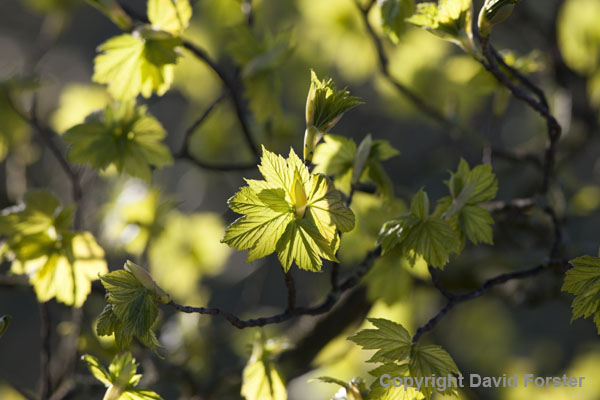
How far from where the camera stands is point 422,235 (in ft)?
2.05

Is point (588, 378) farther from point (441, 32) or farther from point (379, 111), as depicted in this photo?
point (441, 32)

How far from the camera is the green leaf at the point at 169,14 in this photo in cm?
76

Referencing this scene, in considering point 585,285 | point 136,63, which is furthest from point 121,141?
point 585,285

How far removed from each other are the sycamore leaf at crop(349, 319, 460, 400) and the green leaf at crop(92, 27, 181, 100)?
0.47m

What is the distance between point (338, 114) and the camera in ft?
1.93

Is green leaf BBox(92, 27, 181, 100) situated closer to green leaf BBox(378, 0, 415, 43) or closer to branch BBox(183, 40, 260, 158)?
branch BBox(183, 40, 260, 158)

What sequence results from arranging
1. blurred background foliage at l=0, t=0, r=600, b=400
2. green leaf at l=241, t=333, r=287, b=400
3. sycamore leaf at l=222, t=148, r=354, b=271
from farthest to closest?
blurred background foliage at l=0, t=0, r=600, b=400 < green leaf at l=241, t=333, r=287, b=400 < sycamore leaf at l=222, t=148, r=354, b=271

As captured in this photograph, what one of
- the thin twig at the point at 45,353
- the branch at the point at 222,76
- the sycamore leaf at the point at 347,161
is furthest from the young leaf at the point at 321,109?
the thin twig at the point at 45,353

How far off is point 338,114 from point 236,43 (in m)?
0.44

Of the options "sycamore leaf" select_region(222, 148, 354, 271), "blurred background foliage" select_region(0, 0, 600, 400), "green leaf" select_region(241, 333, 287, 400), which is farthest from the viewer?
"blurred background foliage" select_region(0, 0, 600, 400)

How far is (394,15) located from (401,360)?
0.48 m

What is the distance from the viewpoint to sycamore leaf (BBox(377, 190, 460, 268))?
0.61 meters

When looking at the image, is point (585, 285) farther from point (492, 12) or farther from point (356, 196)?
point (356, 196)

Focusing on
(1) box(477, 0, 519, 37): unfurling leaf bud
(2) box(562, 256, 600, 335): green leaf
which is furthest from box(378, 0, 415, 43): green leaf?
(2) box(562, 256, 600, 335): green leaf
